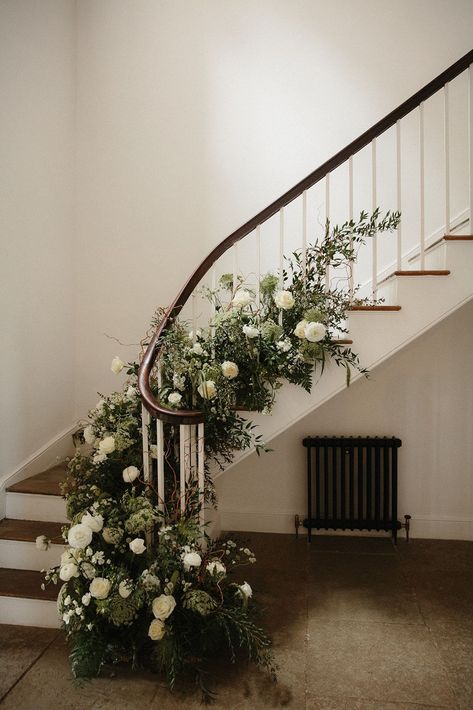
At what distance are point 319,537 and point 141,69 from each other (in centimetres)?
412

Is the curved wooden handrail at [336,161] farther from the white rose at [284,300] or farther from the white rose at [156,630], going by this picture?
the white rose at [156,630]

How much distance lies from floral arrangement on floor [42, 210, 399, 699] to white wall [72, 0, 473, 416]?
1.24m

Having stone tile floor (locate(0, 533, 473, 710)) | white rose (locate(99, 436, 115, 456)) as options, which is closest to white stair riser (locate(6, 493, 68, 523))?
stone tile floor (locate(0, 533, 473, 710))

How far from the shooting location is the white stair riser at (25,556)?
3051 mm

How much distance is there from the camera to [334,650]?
2643mm

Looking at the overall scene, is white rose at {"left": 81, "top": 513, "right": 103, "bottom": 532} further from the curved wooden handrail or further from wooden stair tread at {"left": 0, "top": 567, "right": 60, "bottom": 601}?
the curved wooden handrail

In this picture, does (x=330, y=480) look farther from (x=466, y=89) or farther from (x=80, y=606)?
(x=466, y=89)

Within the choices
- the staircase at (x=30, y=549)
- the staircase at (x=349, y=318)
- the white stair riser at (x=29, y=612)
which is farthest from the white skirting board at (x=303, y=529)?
the white stair riser at (x=29, y=612)

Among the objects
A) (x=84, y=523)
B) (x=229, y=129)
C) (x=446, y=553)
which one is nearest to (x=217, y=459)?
(x=84, y=523)

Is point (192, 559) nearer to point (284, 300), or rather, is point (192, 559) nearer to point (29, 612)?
point (29, 612)

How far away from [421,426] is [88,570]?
2.76 m

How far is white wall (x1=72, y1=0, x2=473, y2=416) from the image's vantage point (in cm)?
400

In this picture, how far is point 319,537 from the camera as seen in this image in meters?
4.17

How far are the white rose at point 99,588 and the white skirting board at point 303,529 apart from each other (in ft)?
6.37
